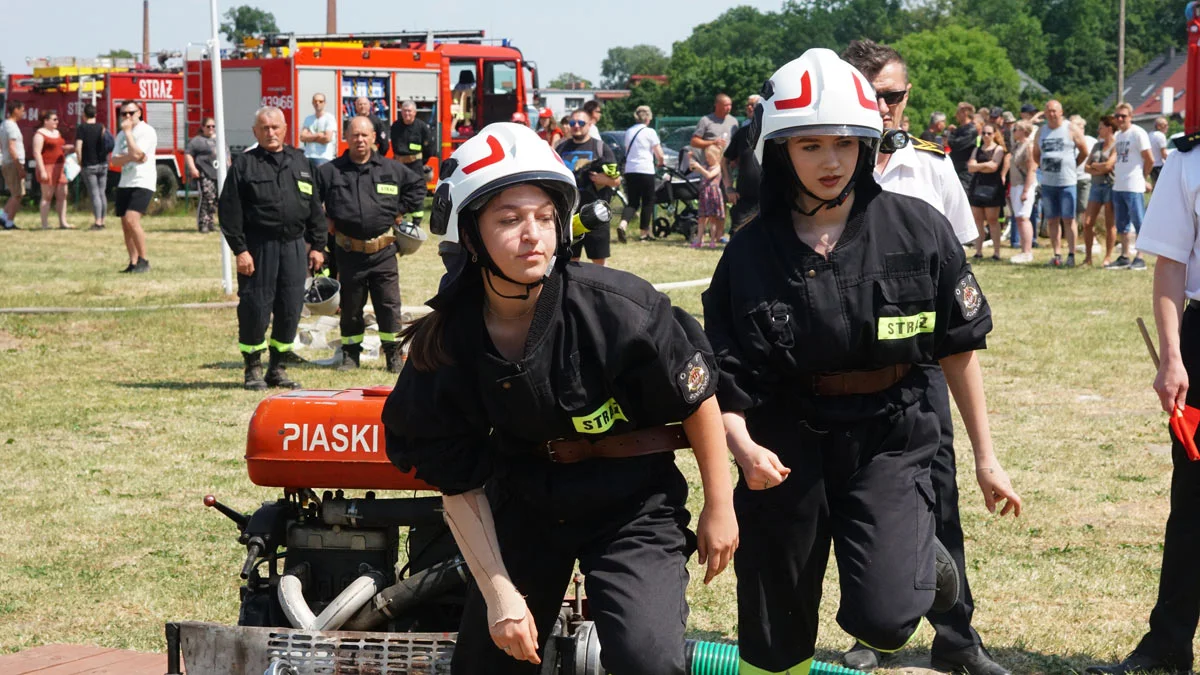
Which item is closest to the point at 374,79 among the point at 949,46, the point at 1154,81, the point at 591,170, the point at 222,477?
the point at 591,170

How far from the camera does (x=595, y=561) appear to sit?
3.42 m

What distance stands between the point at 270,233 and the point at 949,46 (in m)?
90.5

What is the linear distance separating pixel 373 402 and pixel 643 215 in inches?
727

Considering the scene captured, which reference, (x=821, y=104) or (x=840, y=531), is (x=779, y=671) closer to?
(x=840, y=531)

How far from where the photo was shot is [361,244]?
36.5 feet

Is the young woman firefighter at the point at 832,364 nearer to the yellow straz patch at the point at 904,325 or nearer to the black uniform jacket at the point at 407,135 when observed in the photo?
the yellow straz patch at the point at 904,325

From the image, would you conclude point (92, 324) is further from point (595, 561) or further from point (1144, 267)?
point (1144, 267)

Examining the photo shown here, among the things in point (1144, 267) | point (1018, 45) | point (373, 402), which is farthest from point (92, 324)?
point (1018, 45)

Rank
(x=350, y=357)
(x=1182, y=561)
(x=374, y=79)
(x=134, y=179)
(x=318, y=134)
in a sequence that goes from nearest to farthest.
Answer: (x=1182, y=561) → (x=350, y=357) → (x=134, y=179) → (x=318, y=134) → (x=374, y=79)

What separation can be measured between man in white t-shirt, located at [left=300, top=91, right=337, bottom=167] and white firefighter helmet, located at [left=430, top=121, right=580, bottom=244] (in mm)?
17620

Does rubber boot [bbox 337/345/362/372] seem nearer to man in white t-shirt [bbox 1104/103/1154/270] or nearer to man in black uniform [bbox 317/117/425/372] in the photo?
man in black uniform [bbox 317/117/425/372]

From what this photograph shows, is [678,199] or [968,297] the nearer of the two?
[968,297]

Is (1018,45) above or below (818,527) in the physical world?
above

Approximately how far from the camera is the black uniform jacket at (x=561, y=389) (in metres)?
3.34
